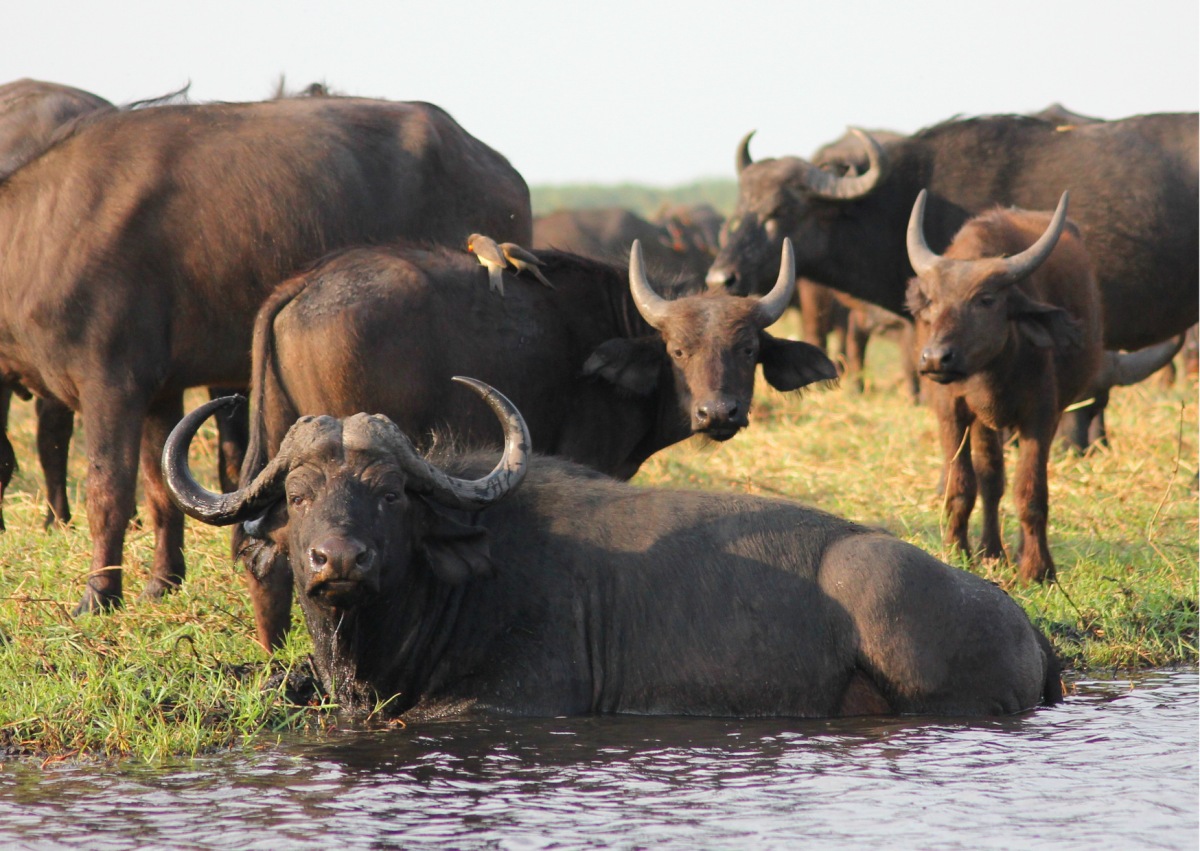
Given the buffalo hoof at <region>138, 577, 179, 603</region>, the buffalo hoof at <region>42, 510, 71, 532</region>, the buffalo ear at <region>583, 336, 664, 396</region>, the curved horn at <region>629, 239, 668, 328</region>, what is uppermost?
the curved horn at <region>629, 239, 668, 328</region>

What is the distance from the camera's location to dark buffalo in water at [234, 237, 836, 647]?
6.30 metres

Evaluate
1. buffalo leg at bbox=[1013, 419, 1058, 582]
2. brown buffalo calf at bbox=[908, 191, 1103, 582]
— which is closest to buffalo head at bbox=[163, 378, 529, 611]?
brown buffalo calf at bbox=[908, 191, 1103, 582]

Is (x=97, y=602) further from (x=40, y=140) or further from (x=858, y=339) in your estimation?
(x=858, y=339)

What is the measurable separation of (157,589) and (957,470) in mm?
4255

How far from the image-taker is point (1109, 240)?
34.1ft

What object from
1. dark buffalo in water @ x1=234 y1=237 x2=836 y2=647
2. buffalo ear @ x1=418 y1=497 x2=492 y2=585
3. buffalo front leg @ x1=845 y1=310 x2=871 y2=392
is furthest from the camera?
buffalo front leg @ x1=845 y1=310 x2=871 y2=392

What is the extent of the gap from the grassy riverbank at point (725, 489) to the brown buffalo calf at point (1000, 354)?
1.33ft

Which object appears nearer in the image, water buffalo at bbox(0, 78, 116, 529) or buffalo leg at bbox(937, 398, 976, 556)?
buffalo leg at bbox(937, 398, 976, 556)

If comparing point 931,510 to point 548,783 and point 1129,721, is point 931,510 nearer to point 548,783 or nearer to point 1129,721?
point 1129,721

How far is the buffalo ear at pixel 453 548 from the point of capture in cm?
545

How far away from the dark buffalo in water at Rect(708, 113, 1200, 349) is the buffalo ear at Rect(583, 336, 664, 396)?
328 centimetres

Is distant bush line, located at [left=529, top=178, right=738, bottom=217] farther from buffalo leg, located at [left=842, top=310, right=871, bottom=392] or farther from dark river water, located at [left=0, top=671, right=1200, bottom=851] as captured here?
→ dark river water, located at [left=0, top=671, right=1200, bottom=851]

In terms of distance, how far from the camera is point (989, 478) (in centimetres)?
810

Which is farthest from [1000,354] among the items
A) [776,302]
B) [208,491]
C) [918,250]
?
[208,491]
